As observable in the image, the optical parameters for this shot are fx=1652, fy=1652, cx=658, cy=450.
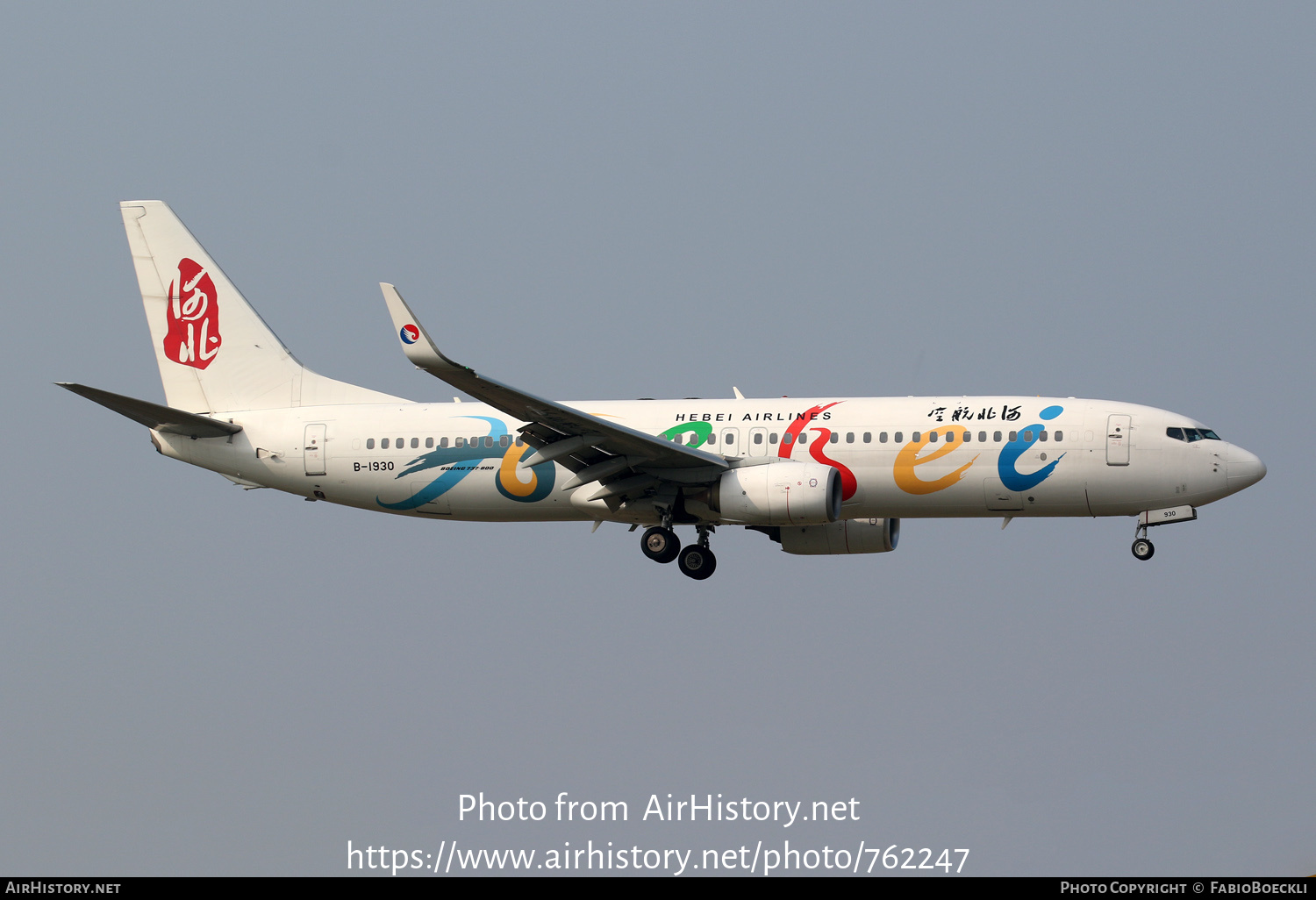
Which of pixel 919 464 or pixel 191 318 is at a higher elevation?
pixel 191 318

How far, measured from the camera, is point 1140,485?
39.5 m

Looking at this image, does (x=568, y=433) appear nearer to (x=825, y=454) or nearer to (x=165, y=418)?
(x=825, y=454)

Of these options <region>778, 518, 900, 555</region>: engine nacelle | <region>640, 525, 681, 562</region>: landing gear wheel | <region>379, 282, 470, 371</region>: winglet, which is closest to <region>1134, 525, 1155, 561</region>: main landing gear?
<region>778, 518, 900, 555</region>: engine nacelle

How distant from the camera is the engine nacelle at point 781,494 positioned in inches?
1513

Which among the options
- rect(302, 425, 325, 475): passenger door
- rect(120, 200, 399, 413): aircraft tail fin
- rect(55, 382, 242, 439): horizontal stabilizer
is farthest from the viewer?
rect(120, 200, 399, 413): aircraft tail fin

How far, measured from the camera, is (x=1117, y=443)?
130ft

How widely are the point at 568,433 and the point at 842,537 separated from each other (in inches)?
361

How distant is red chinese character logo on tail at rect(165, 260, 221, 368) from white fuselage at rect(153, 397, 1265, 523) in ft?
10.2

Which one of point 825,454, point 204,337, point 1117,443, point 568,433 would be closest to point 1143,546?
point 1117,443

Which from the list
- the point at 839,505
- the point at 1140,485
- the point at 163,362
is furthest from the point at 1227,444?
the point at 163,362

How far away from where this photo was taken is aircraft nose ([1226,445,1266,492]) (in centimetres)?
3966

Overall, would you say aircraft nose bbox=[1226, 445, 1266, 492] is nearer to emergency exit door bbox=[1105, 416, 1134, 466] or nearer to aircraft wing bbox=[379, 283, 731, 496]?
emergency exit door bbox=[1105, 416, 1134, 466]

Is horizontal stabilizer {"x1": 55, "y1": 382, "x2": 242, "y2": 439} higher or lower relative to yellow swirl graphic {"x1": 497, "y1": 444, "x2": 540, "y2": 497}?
higher

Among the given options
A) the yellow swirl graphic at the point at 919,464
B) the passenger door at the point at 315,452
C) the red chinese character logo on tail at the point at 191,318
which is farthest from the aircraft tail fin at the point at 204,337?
the yellow swirl graphic at the point at 919,464
